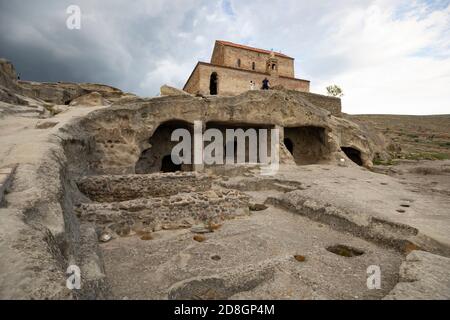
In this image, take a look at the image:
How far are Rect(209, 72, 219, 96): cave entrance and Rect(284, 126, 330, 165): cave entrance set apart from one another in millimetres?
13507

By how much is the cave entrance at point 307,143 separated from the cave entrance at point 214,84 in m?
13.5

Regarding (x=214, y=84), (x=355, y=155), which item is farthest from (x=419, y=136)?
(x=214, y=84)

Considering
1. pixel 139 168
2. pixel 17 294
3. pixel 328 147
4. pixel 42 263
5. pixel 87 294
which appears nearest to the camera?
pixel 17 294

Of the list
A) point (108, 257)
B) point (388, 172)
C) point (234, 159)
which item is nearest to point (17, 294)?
point (108, 257)

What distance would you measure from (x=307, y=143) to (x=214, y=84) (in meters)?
16.4

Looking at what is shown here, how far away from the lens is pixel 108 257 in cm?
470

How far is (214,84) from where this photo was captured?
102ft

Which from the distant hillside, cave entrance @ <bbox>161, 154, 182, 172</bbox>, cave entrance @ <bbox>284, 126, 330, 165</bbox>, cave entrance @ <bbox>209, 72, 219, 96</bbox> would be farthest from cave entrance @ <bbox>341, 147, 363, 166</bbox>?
cave entrance @ <bbox>209, 72, 219, 96</bbox>

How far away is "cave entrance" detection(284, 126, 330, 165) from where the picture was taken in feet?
57.4

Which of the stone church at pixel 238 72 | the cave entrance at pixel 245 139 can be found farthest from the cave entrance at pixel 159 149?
the stone church at pixel 238 72

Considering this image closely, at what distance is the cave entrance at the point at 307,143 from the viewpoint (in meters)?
17.5

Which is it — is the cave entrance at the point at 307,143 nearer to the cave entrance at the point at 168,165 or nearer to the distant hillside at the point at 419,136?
the cave entrance at the point at 168,165

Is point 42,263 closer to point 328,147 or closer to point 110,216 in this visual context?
point 110,216

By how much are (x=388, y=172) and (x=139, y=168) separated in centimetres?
1540
